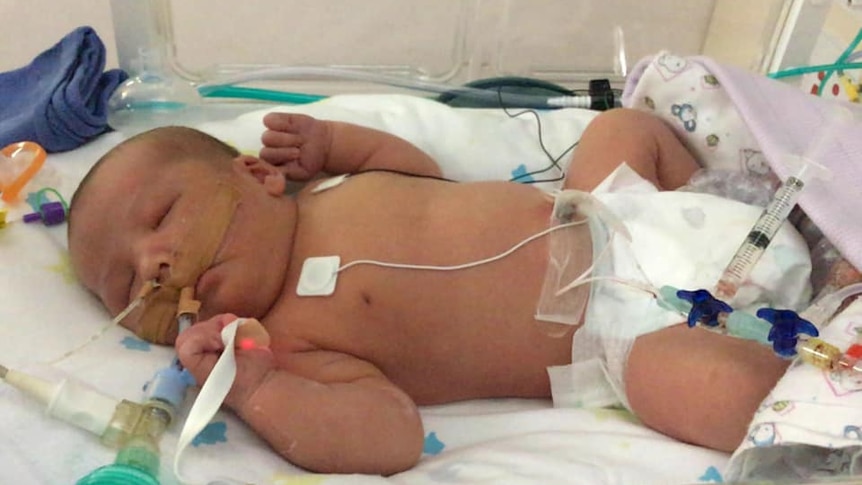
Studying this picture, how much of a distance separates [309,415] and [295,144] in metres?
0.50

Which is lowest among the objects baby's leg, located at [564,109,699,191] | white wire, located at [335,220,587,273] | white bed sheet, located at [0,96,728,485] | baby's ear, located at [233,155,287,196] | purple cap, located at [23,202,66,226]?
white bed sheet, located at [0,96,728,485]

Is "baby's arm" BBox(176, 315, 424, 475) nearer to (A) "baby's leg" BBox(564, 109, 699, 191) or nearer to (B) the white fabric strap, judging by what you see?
(B) the white fabric strap

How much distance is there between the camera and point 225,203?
3.64 feet

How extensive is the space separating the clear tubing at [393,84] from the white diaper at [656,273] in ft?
1.73

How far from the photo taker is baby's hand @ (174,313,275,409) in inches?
37.5

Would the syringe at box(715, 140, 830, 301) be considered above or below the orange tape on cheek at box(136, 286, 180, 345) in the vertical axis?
above

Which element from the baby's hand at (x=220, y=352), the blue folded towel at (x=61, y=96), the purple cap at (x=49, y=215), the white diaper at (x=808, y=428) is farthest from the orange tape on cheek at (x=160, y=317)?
the white diaper at (x=808, y=428)

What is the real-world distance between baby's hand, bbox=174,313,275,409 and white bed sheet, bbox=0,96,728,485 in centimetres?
6

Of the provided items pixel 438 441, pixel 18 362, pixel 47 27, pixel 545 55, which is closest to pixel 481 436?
pixel 438 441

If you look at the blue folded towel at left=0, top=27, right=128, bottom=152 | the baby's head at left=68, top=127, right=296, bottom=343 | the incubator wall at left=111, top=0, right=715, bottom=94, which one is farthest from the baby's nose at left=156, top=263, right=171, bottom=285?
the incubator wall at left=111, top=0, right=715, bottom=94

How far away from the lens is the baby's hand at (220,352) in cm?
95

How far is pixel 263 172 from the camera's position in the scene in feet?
4.05

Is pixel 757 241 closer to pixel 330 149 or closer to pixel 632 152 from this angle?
pixel 632 152

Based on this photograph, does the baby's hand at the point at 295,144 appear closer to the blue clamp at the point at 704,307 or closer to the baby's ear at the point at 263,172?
the baby's ear at the point at 263,172
